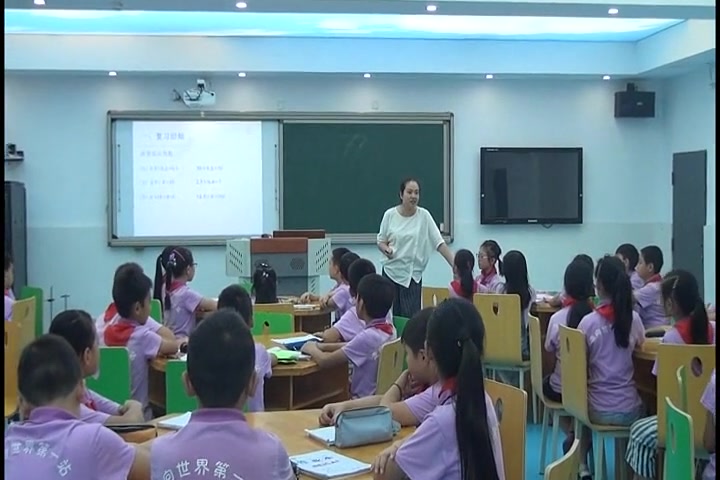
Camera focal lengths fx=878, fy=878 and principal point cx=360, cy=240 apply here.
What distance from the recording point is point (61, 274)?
8.67 m

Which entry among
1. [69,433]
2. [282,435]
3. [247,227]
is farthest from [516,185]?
[69,433]

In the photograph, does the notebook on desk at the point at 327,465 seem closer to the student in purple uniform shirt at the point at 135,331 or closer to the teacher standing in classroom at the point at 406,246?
the student in purple uniform shirt at the point at 135,331

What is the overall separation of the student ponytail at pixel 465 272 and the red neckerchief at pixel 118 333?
2.47 metres

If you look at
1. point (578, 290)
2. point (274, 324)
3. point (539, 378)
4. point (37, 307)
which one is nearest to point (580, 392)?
point (539, 378)

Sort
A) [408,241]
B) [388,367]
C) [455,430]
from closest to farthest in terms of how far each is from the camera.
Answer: [455,430]
[388,367]
[408,241]

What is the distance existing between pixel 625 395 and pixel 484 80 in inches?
225

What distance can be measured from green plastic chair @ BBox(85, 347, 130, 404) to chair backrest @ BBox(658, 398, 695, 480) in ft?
6.97

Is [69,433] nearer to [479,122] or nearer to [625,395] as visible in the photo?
[625,395]

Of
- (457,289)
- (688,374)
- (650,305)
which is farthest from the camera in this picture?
(457,289)

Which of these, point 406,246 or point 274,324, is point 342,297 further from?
point 406,246

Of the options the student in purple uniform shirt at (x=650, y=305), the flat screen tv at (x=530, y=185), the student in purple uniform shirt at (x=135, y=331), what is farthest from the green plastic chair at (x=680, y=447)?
the flat screen tv at (x=530, y=185)

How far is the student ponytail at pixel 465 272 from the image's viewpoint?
5.77 m

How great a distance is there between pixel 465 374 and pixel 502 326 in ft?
10.1

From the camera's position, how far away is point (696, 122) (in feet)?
28.7
